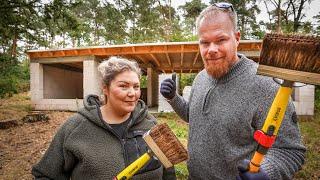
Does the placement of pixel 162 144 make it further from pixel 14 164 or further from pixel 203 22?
pixel 14 164

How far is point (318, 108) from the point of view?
54.7 ft

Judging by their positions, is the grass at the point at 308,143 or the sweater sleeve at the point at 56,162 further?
the grass at the point at 308,143

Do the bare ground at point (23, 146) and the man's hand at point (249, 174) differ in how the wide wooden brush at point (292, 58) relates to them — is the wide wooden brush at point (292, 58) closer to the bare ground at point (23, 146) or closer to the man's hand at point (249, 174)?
the man's hand at point (249, 174)

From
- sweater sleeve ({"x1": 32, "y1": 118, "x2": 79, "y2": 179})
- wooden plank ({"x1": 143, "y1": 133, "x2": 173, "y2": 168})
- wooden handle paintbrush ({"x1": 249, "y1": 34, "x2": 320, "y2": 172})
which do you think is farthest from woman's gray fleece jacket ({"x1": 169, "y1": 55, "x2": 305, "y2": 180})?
sweater sleeve ({"x1": 32, "y1": 118, "x2": 79, "y2": 179})

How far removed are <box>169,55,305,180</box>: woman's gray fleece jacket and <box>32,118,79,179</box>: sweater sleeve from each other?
1081 millimetres

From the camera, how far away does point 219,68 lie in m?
2.38

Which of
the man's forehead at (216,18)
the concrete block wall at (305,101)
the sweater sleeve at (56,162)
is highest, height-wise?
the man's forehead at (216,18)

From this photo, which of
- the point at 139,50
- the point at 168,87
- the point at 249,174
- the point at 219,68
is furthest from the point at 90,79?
the point at 249,174

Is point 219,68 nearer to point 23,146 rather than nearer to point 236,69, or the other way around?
point 236,69

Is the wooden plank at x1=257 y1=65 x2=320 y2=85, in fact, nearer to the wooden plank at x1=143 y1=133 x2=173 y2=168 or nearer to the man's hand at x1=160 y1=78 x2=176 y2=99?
the wooden plank at x1=143 y1=133 x2=173 y2=168

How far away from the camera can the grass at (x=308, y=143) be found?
252 inches

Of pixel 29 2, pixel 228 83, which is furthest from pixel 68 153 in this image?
pixel 29 2

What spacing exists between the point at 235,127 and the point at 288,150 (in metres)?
0.41

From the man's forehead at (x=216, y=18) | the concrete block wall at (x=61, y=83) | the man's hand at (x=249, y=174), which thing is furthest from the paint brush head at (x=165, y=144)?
the concrete block wall at (x=61, y=83)
